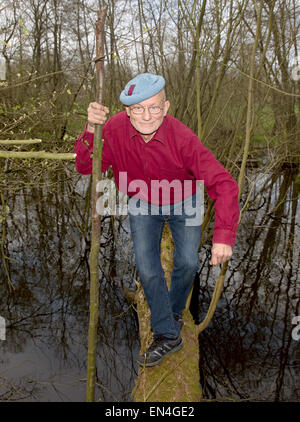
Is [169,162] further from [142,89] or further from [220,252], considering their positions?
[220,252]

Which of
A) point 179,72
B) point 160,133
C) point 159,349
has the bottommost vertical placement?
point 159,349

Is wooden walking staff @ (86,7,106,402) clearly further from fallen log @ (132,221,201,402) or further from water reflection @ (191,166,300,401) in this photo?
water reflection @ (191,166,300,401)

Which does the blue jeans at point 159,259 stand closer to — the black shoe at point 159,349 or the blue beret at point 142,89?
the black shoe at point 159,349

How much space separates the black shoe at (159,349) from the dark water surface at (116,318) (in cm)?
103

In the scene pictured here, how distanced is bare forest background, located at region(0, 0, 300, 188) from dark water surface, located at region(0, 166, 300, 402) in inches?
37.4

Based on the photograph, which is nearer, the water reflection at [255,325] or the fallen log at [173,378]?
the fallen log at [173,378]

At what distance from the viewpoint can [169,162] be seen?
220 cm

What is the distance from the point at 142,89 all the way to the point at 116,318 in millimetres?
3844

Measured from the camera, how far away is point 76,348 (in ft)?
14.6

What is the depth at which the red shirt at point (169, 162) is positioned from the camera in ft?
6.45

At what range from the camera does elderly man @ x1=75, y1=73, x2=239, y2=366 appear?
197 centimetres
